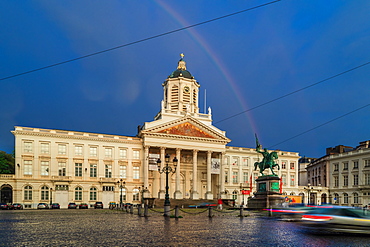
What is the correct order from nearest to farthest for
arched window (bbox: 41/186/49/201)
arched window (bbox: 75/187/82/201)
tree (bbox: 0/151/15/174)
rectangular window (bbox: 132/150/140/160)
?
arched window (bbox: 41/186/49/201), arched window (bbox: 75/187/82/201), rectangular window (bbox: 132/150/140/160), tree (bbox: 0/151/15/174)

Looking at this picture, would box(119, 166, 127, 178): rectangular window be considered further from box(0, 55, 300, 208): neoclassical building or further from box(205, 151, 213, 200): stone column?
box(205, 151, 213, 200): stone column

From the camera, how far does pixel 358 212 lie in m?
14.8

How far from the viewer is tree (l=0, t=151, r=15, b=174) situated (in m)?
75.2

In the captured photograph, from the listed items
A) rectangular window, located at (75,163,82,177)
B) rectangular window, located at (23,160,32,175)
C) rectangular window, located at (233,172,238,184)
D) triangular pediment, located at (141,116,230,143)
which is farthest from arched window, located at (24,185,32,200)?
rectangular window, located at (233,172,238,184)

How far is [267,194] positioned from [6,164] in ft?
193

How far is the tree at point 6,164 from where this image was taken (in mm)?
75250

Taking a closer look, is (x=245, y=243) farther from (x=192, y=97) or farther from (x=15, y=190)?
(x=192, y=97)

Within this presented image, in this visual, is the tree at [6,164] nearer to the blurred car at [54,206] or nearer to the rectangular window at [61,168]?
the rectangular window at [61,168]

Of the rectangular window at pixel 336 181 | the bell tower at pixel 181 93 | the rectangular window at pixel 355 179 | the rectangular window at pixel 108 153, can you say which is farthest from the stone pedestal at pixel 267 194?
the rectangular window at pixel 336 181

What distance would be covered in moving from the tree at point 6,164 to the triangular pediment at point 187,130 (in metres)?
32.7

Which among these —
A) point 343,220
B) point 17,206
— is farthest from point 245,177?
point 343,220

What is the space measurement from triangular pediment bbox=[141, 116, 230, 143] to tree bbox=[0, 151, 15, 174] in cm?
3270

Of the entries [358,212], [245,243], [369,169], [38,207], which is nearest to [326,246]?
[245,243]

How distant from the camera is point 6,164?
76750 millimetres
